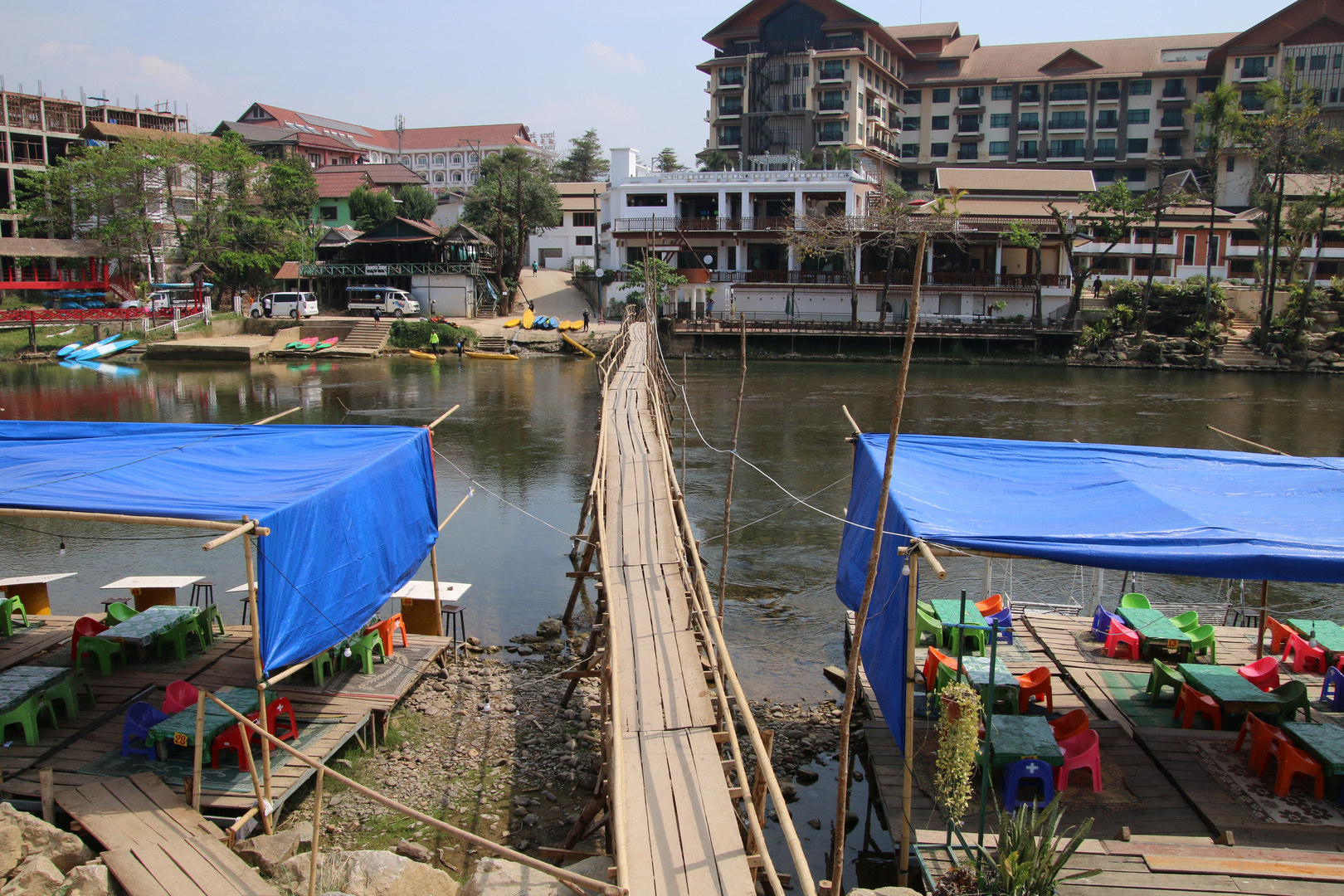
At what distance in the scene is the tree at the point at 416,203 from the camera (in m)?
68.7

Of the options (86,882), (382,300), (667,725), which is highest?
(382,300)

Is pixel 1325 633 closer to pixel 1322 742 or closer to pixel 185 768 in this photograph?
pixel 1322 742

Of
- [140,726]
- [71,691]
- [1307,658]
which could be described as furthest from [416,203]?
[1307,658]

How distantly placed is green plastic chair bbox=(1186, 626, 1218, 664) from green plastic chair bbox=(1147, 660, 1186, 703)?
723mm

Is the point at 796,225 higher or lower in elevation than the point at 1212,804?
higher

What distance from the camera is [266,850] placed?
7.32 m

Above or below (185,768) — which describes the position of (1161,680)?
above

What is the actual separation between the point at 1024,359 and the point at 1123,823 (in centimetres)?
4435

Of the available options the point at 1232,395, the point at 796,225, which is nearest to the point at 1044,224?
the point at 796,225

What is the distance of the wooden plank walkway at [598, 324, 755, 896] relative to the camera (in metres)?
6.31

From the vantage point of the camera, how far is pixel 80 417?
30422 millimetres

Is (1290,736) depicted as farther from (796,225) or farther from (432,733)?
(796,225)

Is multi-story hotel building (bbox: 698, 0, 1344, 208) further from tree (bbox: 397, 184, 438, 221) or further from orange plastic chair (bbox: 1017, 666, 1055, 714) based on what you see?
orange plastic chair (bbox: 1017, 666, 1055, 714)

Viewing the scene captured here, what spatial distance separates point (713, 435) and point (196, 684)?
20.5 metres
